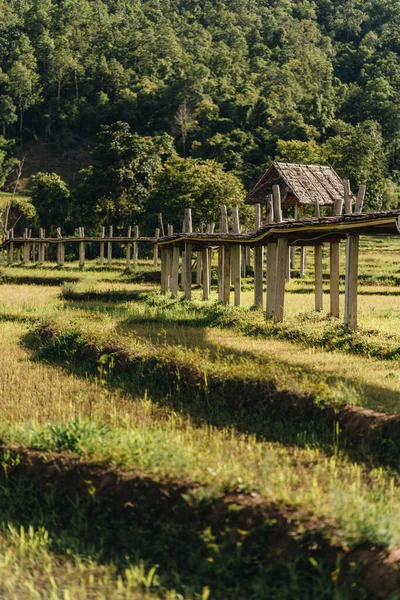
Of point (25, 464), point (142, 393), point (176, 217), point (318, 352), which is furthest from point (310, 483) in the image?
point (176, 217)

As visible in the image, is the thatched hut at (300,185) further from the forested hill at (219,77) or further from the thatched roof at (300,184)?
the forested hill at (219,77)

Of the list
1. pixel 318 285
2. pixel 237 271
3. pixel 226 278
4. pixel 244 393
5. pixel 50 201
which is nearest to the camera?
pixel 244 393

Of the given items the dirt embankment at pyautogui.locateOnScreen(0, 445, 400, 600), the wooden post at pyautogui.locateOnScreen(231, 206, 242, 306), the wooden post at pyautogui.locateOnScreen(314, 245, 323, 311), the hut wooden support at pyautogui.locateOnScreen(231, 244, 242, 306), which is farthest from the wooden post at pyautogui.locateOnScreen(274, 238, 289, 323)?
the dirt embankment at pyautogui.locateOnScreen(0, 445, 400, 600)

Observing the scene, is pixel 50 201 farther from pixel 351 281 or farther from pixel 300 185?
pixel 351 281

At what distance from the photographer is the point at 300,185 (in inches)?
1187

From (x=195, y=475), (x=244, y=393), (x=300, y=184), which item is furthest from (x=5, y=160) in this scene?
(x=195, y=475)

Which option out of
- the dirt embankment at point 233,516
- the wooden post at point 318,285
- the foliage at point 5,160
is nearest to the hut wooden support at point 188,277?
the wooden post at point 318,285

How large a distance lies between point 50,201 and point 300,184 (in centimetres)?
2448

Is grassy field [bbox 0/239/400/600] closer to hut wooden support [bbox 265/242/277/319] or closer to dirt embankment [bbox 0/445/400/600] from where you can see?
dirt embankment [bbox 0/445/400/600]

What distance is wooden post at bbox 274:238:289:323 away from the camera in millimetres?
14625

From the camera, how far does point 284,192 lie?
3017cm

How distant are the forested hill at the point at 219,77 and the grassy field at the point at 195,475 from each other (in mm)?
37118

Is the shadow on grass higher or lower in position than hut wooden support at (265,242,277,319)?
lower

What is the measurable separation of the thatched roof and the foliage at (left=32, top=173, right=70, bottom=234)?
20664mm
